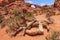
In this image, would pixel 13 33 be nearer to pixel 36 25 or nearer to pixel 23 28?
pixel 23 28

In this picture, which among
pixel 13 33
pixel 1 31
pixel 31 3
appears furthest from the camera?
pixel 31 3

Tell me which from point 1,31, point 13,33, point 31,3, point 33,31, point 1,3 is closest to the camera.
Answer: point 33,31

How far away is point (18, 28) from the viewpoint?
14555mm

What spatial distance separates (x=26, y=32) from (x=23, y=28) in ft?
3.60

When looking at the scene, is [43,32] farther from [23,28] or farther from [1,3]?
[1,3]

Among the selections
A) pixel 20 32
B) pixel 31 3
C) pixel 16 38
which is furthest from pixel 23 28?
pixel 31 3

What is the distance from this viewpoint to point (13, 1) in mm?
29469

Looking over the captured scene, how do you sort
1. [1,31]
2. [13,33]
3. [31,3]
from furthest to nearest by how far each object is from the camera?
[31,3], [1,31], [13,33]

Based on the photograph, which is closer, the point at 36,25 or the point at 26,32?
the point at 26,32

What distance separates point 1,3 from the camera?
2803 centimetres

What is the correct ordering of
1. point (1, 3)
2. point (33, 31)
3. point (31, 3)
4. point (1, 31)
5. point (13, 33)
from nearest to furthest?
1. point (33, 31)
2. point (13, 33)
3. point (1, 31)
4. point (1, 3)
5. point (31, 3)

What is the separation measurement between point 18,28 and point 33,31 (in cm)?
220

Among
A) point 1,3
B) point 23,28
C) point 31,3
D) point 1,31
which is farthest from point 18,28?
point 31,3

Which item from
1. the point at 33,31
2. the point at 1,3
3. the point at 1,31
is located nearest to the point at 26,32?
the point at 33,31
